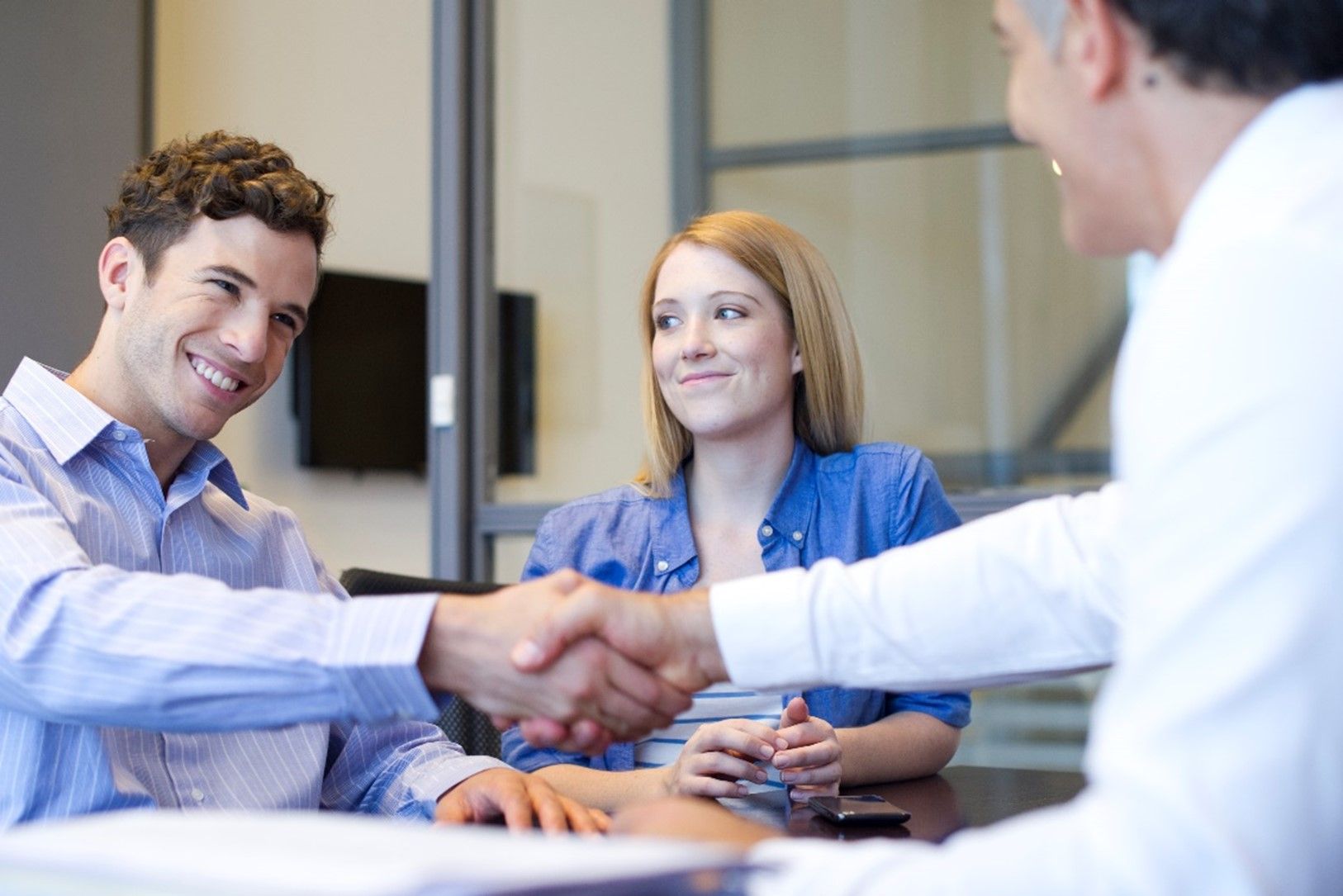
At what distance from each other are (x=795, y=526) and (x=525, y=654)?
98 centimetres

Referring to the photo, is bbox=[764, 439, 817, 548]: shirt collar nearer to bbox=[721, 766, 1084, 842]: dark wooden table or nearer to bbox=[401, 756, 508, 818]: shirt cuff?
bbox=[721, 766, 1084, 842]: dark wooden table

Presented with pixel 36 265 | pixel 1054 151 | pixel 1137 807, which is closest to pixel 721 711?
pixel 1054 151

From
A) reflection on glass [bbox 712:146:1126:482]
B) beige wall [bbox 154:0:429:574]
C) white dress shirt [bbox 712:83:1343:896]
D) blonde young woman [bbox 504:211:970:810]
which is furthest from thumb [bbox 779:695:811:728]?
beige wall [bbox 154:0:429:574]

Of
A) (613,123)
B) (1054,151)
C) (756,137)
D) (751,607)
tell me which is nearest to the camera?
(1054,151)

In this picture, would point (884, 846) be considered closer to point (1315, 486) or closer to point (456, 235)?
point (1315, 486)

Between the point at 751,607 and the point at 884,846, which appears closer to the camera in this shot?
the point at 884,846

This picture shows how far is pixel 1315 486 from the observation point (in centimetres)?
65

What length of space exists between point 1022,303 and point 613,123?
1557 mm

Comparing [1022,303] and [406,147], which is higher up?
[406,147]

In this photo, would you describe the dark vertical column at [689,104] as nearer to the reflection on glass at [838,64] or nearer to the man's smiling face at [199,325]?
the reflection on glass at [838,64]

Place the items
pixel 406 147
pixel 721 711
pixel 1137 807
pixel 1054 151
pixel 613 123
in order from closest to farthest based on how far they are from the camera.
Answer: pixel 1137 807 → pixel 1054 151 → pixel 721 711 → pixel 613 123 → pixel 406 147

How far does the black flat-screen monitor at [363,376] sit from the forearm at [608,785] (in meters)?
2.75

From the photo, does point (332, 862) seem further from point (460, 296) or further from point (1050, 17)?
point (460, 296)

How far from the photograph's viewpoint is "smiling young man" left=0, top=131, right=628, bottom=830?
1171 millimetres
